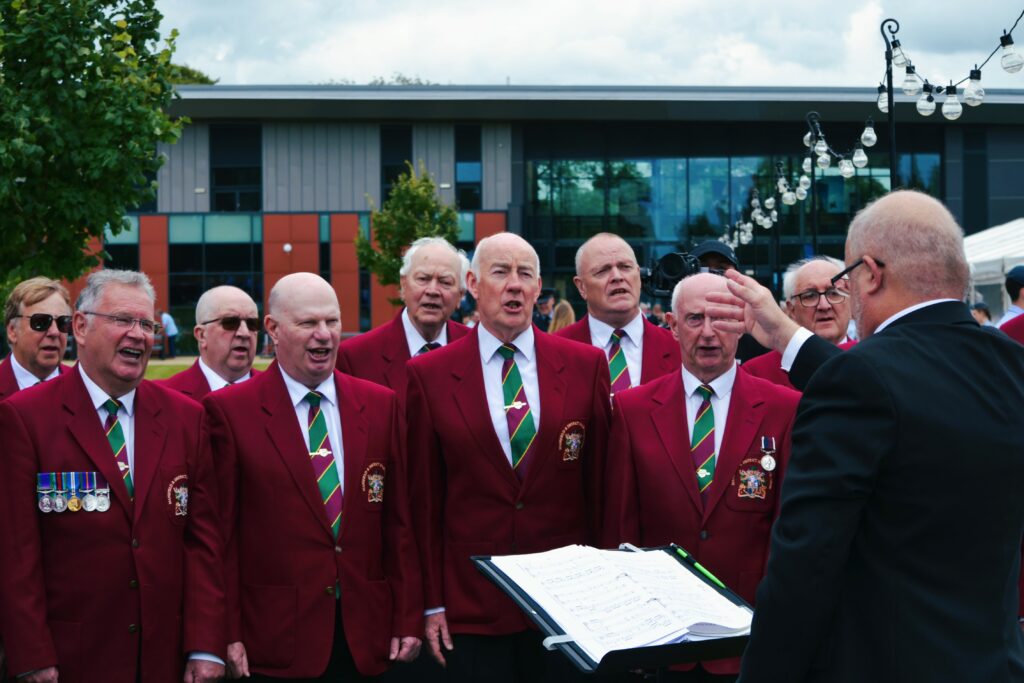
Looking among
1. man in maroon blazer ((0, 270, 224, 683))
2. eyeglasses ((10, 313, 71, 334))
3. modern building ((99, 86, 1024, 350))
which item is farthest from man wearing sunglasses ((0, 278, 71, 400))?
modern building ((99, 86, 1024, 350))

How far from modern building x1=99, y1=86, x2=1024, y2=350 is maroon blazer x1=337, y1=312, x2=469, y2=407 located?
37.7 m

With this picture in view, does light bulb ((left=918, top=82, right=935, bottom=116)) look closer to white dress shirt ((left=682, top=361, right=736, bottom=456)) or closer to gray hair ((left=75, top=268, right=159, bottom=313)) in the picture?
white dress shirt ((left=682, top=361, right=736, bottom=456))

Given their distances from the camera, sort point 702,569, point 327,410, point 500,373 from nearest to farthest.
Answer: point 702,569 → point 327,410 → point 500,373

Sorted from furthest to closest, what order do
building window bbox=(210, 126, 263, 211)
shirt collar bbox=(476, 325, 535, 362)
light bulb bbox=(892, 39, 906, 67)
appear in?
building window bbox=(210, 126, 263, 211) → light bulb bbox=(892, 39, 906, 67) → shirt collar bbox=(476, 325, 535, 362)

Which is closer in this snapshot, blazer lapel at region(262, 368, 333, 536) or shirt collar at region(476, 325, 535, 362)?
blazer lapel at region(262, 368, 333, 536)

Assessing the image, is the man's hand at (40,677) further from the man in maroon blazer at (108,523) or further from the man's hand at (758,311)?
the man's hand at (758,311)

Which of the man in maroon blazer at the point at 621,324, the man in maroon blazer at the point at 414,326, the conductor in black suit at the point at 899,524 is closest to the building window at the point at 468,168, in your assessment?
the man in maroon blazer at the point at 414,326

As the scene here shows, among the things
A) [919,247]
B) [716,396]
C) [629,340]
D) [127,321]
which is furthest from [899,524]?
[629,340]

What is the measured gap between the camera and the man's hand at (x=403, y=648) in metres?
4.59

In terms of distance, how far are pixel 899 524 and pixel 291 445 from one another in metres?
2.70

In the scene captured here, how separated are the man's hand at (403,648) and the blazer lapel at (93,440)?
1.23 metres

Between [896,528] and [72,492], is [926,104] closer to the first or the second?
[72,492]

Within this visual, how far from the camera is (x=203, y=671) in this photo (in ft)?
14.1

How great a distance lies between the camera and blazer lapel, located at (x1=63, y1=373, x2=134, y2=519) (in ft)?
14.0
